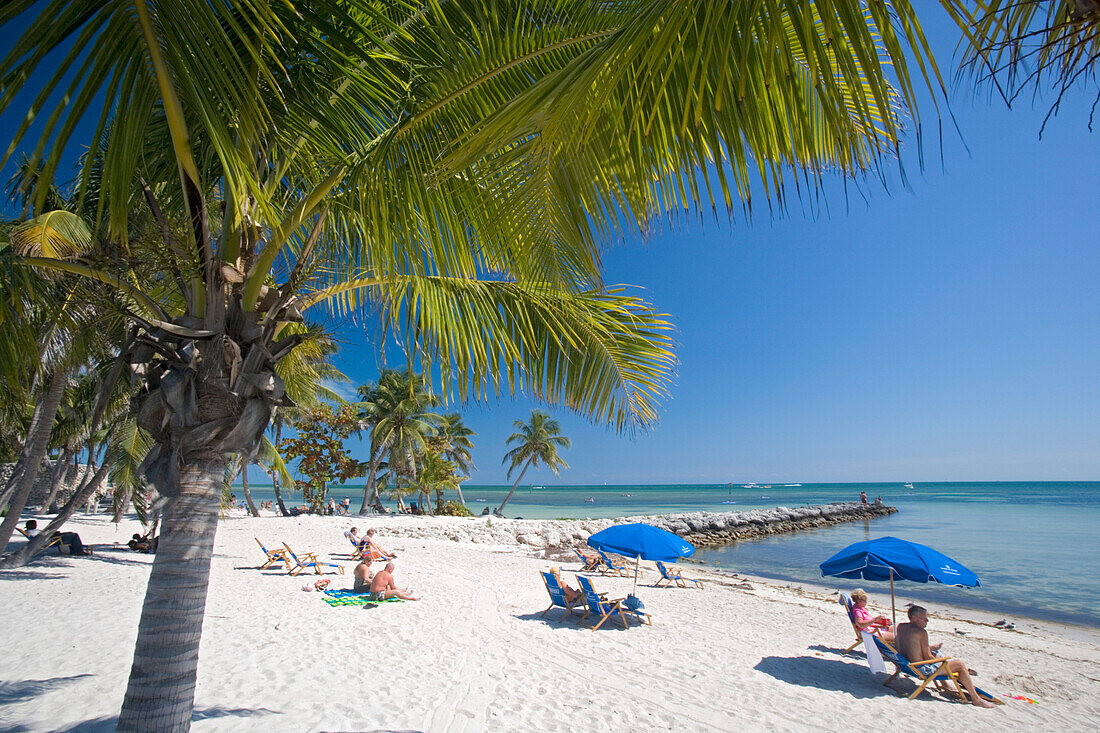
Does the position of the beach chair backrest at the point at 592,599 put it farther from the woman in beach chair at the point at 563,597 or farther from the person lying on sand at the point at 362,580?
the person lying on sand at the point at 362,580

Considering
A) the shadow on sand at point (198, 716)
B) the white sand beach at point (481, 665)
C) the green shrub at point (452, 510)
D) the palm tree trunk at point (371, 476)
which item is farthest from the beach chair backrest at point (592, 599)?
the green shrub at point (452, 510)

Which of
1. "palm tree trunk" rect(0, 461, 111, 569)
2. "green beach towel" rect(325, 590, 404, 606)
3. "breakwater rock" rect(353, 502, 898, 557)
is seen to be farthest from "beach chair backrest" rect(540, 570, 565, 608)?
"breakwater rock" rect(353, 502, 898, 557)

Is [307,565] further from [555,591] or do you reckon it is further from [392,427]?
[392,427]

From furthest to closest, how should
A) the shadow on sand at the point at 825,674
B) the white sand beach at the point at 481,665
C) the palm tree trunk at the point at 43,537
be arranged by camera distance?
the palm tree trunk at the point at 43,537, the shadow on sand at the point at 825,674, the white sand beach at the point at 481,665

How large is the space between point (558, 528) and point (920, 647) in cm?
1951

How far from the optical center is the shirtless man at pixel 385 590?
9.27 m

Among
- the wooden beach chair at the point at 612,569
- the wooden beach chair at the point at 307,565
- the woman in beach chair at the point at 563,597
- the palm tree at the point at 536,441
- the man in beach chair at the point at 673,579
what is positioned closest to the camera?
the woman in beach chair at the point at 563,597

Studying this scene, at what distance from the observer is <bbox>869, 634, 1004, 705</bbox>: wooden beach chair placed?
622 cm

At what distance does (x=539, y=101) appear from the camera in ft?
4.95

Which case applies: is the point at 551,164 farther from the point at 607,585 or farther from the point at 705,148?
the point at 607,585

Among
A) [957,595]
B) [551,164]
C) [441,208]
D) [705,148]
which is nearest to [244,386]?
[441,208]

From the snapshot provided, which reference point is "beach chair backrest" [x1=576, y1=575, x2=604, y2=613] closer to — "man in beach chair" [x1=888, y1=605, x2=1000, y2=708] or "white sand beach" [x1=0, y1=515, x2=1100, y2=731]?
"white sand beach" [x1=0, y1=515, x2=1100, y2=731]

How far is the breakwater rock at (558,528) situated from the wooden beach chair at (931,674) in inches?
490

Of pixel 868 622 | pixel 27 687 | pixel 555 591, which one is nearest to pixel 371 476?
pixel 555 591
